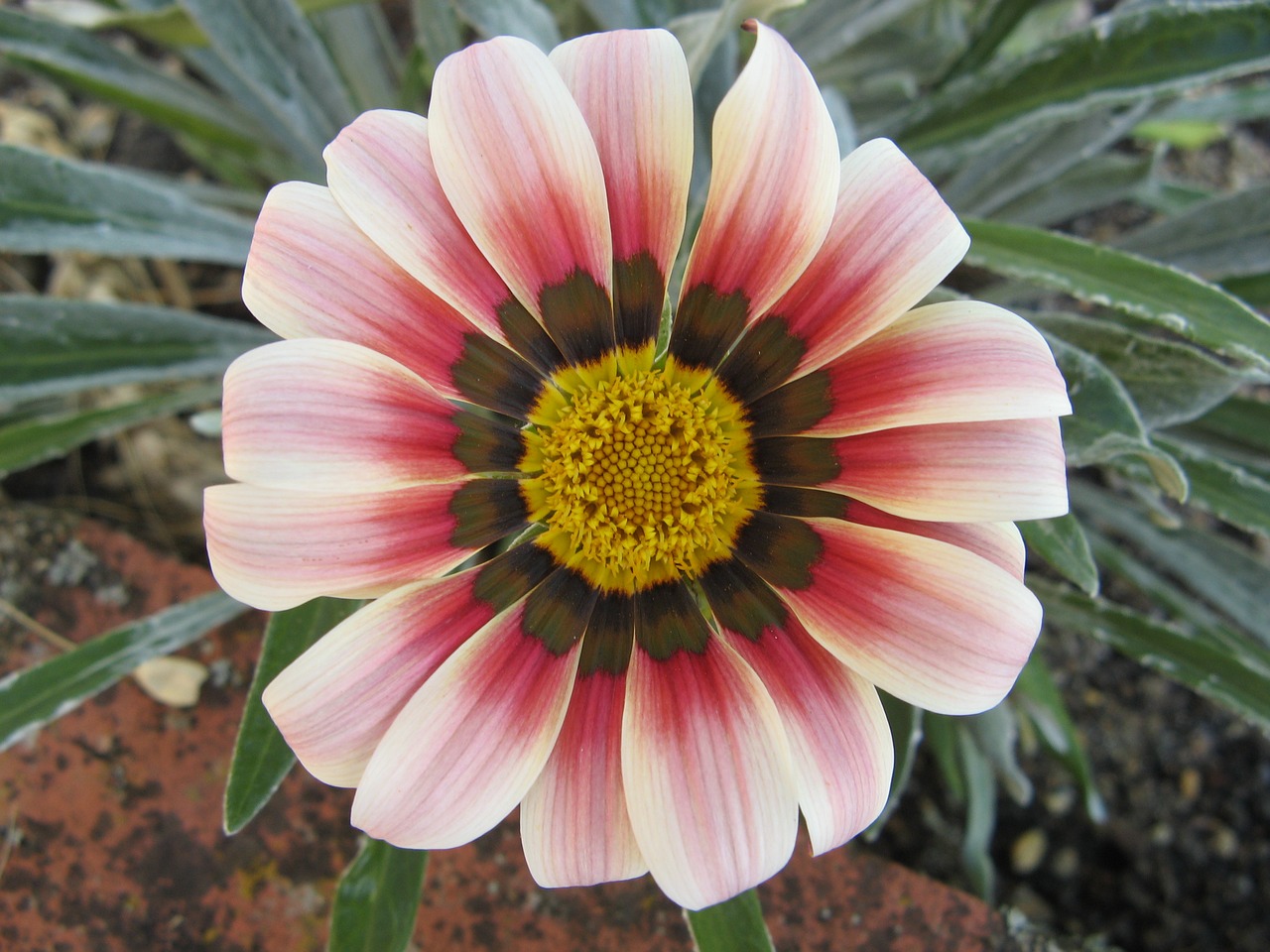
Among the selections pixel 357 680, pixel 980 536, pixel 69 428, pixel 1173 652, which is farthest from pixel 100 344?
pixel 1173 652

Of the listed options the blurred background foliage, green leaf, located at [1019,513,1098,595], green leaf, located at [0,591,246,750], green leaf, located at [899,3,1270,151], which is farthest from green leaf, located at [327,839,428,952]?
green leaf, located at [899,3,1270,151]

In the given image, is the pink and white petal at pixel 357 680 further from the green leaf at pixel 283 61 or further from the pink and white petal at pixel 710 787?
the green leaf at pixel 283 61

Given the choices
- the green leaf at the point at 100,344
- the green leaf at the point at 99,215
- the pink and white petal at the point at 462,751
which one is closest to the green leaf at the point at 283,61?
the green leaf at the point at 99,215

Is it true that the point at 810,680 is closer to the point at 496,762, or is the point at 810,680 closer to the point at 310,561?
the point at 496,762

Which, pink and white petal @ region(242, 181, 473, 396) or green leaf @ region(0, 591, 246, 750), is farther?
green leaf @ region(0, 591, 246, 750)

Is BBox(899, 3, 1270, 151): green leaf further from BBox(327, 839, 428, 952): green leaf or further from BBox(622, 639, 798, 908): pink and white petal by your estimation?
BBox(327, 839, 428, 952): green leaf

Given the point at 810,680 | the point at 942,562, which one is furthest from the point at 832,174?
the point at 810,680

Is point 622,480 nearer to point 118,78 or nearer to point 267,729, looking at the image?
point 267,729
